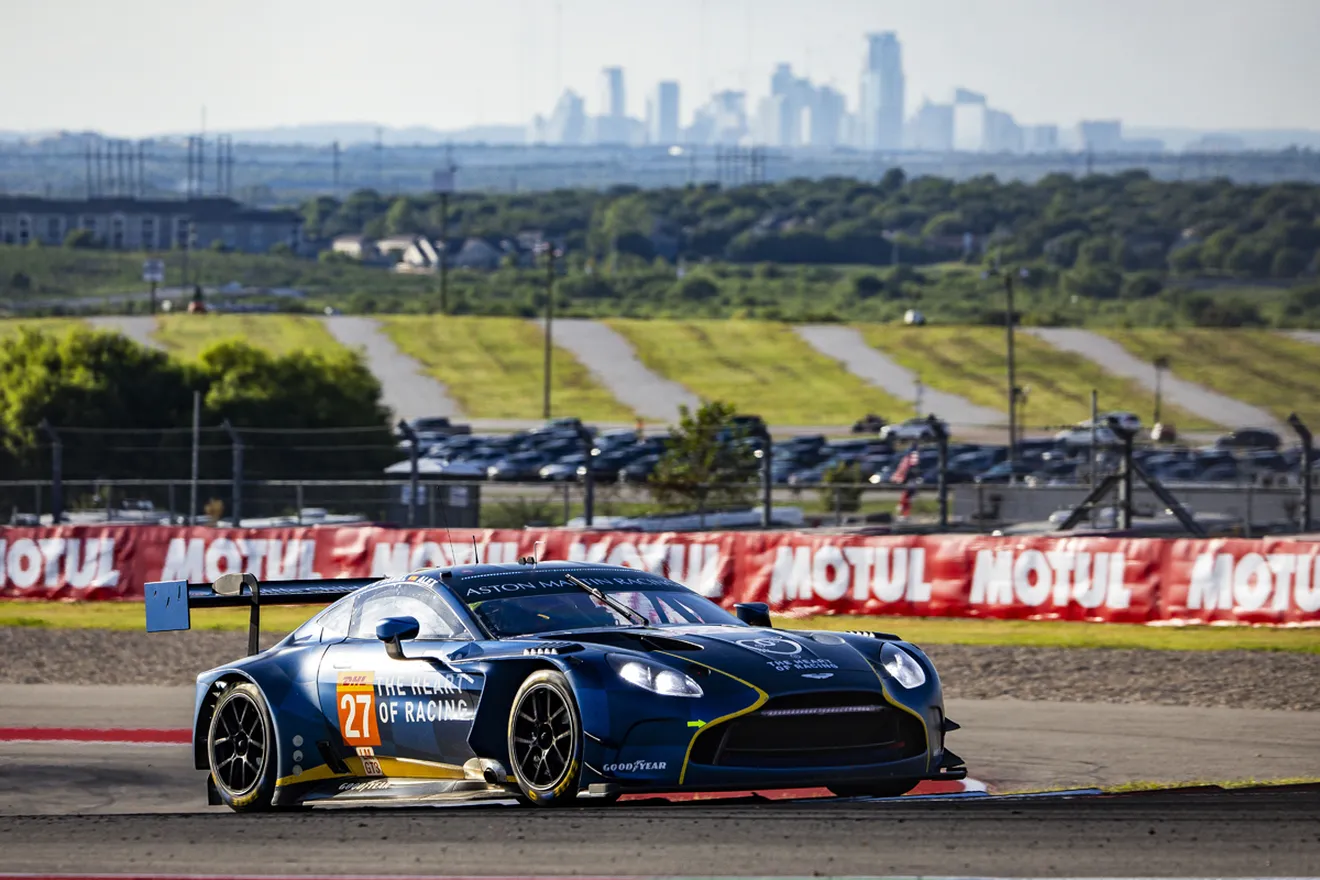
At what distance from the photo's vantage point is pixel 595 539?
22562 mm

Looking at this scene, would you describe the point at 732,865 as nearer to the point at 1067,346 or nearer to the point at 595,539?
the point at 595,539

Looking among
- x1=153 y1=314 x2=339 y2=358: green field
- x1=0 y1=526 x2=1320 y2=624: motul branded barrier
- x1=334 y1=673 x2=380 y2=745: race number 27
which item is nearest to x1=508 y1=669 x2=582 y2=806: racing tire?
x1=334 y1=673 x2=380 y2=745: race number 27

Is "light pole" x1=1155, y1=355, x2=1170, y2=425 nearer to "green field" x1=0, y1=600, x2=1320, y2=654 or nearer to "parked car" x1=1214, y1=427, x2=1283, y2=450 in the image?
"parked car" x1=1214, y1=427, x2=1283, y2=450

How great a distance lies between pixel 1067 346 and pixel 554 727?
291 ft

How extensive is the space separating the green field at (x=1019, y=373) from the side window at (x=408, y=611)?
6952cm

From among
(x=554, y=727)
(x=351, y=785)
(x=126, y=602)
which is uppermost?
(x=554, y=727)

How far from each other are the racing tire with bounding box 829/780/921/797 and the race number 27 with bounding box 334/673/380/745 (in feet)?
7.43

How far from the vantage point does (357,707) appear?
8898 mm

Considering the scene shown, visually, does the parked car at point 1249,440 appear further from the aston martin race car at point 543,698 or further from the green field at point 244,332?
the aston martin race car at point 543,698

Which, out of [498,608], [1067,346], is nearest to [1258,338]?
[1067,346]

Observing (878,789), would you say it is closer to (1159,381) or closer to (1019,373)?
(1159,381)

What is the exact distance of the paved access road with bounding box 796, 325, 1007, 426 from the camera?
79.1 metres

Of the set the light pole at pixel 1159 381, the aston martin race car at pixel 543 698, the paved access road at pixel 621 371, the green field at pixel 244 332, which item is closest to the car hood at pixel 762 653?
the aston martin race car at pixel 543 698

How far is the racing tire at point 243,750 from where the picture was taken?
9.16 metres
